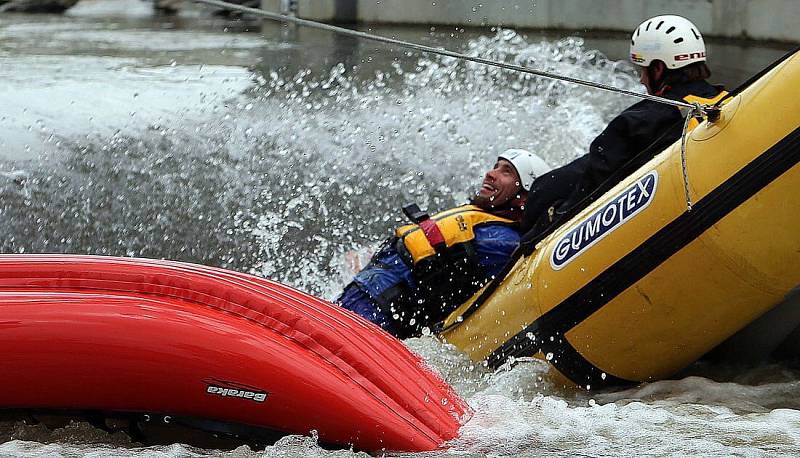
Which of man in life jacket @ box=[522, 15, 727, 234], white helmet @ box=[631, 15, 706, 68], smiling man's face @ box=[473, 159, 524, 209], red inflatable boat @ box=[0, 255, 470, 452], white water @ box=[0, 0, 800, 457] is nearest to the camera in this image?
red inflatable boat @ box=[0, 255, 470, 452]

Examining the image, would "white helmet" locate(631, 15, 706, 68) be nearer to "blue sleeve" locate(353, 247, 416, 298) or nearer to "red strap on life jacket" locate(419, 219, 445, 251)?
"red strap on life jacket" locate(419, 219, 445, 251)

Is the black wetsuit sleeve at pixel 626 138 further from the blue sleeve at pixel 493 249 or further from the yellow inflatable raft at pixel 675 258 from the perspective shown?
the blue sleeve at pixel 493 249

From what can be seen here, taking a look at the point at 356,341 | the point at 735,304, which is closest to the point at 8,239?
the point at 356,341

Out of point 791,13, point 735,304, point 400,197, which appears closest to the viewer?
point 735,304

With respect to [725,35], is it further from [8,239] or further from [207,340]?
[207,340]

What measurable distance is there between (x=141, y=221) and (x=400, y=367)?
336 centimetres

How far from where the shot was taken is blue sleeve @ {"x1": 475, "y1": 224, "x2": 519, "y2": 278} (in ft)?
14.3

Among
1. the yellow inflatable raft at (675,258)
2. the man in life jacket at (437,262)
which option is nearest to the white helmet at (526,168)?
the man in life jacket at (437,262)

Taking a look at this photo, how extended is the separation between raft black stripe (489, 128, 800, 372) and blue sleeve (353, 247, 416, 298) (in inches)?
29.3

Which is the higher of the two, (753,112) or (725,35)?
(725,35)

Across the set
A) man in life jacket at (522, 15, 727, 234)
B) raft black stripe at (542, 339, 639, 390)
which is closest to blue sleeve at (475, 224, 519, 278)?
man in life jacket at (522, 15, 727, 234)

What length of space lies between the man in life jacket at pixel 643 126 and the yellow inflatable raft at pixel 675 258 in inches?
11.0

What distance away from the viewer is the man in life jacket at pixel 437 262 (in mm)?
4328

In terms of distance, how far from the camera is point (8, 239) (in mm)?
5758
